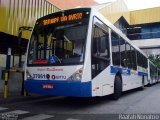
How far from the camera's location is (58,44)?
8227 millimetres

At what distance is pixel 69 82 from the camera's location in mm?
7559

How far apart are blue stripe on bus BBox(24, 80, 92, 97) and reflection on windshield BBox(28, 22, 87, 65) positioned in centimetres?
59

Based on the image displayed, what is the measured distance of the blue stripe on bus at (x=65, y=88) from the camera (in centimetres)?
739

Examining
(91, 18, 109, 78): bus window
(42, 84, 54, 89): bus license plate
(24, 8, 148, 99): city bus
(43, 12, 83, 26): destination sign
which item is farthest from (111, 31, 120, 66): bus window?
(42, 84, 54, 89): bus license plate

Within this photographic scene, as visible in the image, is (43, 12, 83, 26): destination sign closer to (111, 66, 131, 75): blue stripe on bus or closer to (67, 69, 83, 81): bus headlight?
(67, 69, 83, 81): bus headlight

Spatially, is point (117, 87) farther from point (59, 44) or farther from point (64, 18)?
point (64, 18)

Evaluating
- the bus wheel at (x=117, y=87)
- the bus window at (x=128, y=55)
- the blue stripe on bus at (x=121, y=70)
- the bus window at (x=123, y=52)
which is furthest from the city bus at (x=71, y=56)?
the bus window at (x=128, y=55)

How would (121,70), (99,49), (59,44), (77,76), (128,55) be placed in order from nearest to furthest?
(77,76)
(59,44)
(99,49)
(121,70)
(128,55)

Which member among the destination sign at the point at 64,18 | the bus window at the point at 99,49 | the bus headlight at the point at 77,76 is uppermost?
the destination sign at the point at 64,18

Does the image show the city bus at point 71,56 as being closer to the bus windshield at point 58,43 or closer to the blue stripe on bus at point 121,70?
the bus windshield at point 58,43

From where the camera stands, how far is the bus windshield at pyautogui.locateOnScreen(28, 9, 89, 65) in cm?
778

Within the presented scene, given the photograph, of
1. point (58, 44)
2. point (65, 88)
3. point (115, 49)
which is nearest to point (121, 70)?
point (115, 49)

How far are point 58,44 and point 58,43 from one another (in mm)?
30

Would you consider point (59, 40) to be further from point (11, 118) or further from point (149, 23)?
point (149, 23)
